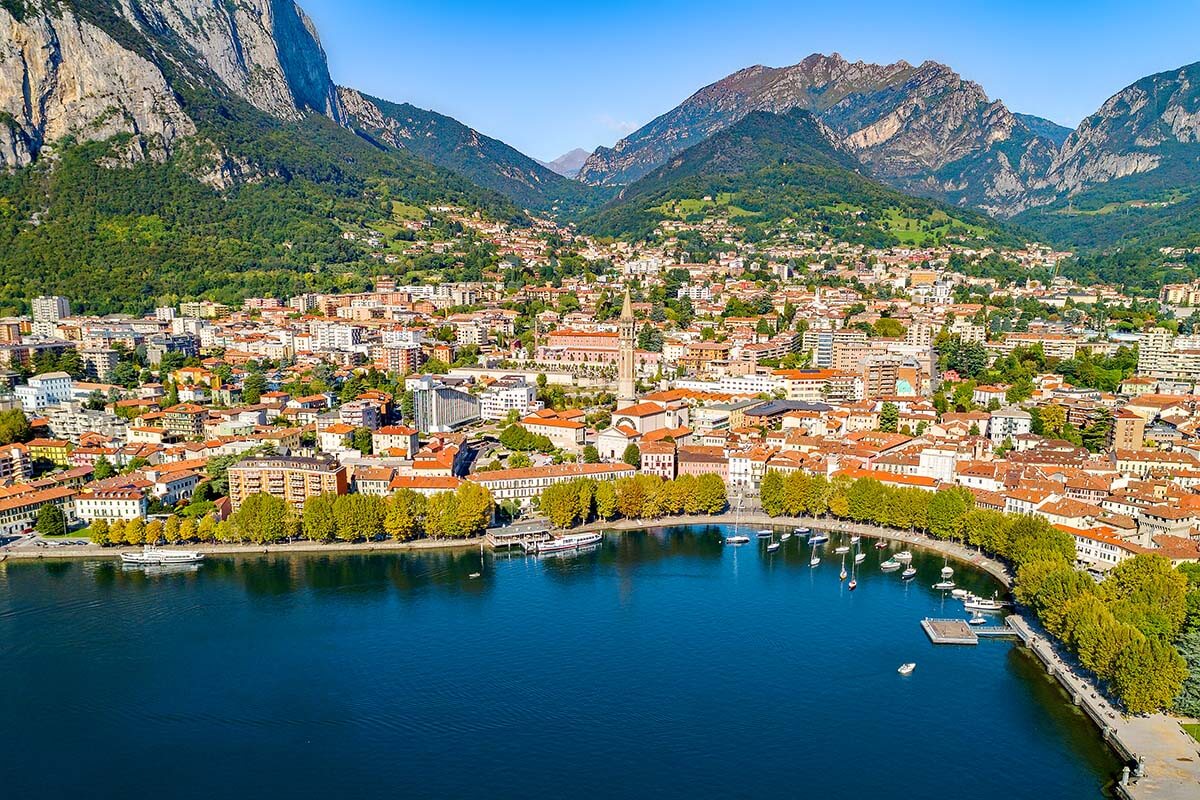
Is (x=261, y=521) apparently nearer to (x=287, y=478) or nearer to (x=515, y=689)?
(x=287, y=478)

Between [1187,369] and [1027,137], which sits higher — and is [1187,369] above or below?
below

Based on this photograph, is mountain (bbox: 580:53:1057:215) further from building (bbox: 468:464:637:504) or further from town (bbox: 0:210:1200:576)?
building (bbox: 468:464:637:504)

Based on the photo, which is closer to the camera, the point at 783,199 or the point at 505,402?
the point at 505,402

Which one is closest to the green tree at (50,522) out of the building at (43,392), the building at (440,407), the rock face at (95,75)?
the building at (440,407)

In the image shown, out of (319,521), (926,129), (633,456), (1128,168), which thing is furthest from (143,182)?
(926,129)

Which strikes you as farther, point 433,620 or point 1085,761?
point 433,620

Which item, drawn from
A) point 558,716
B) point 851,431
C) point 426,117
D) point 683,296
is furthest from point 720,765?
point 426,117

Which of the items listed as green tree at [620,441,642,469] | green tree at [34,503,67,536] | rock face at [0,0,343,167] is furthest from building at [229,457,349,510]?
rock face at [0,0,343,167]

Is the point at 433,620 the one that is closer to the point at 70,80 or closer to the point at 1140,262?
the point at 70,80
